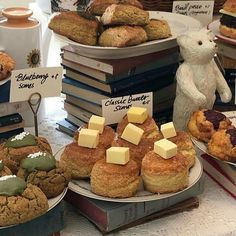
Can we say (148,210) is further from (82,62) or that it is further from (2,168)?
(82,62)

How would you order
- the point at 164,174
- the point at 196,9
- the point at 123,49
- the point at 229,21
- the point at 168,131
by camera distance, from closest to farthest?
the point at 164,174 < the point at 168,131 < the point at 123,49 < the point at 229,21 < the point at 196,9

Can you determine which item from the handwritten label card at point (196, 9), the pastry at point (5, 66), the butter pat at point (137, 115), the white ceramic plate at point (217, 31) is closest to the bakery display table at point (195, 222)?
the butter pat at point (137, 115)

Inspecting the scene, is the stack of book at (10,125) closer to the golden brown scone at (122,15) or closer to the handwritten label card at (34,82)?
the handwritten label card at (34,82)

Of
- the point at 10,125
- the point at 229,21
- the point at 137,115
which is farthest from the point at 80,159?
the point at 229,21

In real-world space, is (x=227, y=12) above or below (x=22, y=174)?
above

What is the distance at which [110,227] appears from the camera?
84 centimetres

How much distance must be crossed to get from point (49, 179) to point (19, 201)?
0.27ft

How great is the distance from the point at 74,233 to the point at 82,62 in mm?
406

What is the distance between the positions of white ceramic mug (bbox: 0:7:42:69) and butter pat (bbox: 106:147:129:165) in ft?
1.29

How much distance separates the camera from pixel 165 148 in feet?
2.79

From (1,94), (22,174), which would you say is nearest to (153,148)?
(22,174)

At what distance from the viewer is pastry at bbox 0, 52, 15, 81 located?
1025 mm

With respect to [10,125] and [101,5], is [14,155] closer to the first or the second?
[10,125]

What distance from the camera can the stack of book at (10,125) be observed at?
3.46 ft
